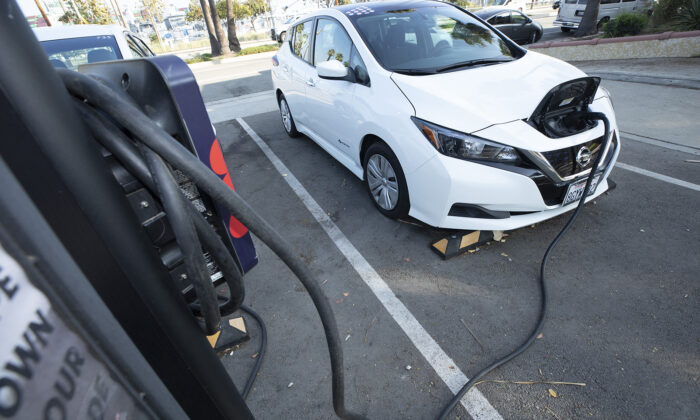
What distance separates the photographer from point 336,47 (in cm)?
367

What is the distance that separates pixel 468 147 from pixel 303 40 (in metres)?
3.05

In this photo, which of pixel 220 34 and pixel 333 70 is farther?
pixel 220 34

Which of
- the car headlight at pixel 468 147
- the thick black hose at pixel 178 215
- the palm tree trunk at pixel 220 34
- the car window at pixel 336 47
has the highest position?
the thick black hose at pixel 178 215

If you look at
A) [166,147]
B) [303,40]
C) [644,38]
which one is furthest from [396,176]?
[644,38]

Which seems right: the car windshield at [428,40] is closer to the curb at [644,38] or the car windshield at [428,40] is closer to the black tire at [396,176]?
the black tire at [396,176]

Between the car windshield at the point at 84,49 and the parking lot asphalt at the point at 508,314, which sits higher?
the car windshield at the point at 84,49

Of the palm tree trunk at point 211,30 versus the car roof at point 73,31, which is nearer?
the car roof at point 73,31

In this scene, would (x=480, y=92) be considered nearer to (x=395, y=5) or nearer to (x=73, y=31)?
(x=395, y=5)

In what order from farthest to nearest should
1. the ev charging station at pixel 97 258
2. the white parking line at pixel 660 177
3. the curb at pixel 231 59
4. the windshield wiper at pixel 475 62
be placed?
the curb at pixel 231 59
the white parking line at pixel 660 177
the windshield wiper at pixel 475 62
the ev charging station at pixel 97 258

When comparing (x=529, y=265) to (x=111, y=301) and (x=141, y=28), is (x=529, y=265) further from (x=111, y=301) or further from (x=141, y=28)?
(x=141, y=28)

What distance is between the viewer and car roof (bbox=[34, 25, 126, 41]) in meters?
3.99

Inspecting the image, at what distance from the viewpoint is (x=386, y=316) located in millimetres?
2396

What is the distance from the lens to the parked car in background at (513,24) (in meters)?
12.5

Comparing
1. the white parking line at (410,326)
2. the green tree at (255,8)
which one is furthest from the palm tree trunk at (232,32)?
the green tree at (255,8)
